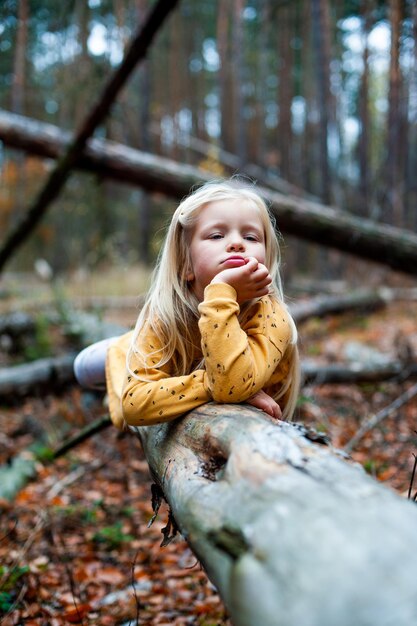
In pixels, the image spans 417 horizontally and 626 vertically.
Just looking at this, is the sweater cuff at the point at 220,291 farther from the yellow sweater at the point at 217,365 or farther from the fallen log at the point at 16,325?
the fallen log at the point at 16,325

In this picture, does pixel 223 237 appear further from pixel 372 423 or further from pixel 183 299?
pixel 372 423

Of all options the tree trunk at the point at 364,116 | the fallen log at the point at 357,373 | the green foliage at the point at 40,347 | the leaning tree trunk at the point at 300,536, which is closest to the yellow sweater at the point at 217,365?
the leaning tree trunk at the point at 300,536

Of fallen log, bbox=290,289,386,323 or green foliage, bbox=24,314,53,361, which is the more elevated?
green foliage, bbox=24,314,53,361

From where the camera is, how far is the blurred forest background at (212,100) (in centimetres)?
902

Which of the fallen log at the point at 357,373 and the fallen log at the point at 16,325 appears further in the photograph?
the fallen log at the point at 16,325

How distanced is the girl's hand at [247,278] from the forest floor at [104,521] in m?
0.89

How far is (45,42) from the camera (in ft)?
40.9

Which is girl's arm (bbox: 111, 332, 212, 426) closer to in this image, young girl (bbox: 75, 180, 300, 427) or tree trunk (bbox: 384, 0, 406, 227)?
young girl (bbox: 75, 180, 300, 427)

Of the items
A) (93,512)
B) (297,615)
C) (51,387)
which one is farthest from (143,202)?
(297,615)

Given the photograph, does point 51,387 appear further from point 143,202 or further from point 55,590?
point 143,202

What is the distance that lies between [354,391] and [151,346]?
3.33 meters

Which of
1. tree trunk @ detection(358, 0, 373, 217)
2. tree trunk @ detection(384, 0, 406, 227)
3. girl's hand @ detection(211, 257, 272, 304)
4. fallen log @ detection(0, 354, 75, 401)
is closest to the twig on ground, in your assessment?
girl's hand @ detection(211, 257, 272, 304)

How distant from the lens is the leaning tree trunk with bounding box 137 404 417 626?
79cm

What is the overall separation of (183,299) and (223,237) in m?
0.30
